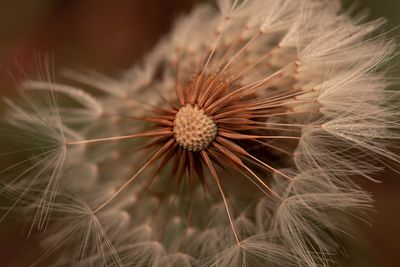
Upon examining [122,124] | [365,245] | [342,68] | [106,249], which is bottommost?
[365,245]

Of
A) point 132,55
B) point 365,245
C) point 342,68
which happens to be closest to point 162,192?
point 342,68

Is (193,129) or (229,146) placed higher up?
(193,129)

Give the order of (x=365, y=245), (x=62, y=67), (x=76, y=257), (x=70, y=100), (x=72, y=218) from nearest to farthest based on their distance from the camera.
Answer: (x=72, y=218)
(x=76, y=257)
(x=365, y=245)
(x=70, y=100)
(x=62, y=67)

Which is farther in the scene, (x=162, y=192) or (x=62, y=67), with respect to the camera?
(x=62, y=67)

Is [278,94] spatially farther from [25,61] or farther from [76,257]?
[25,61]
